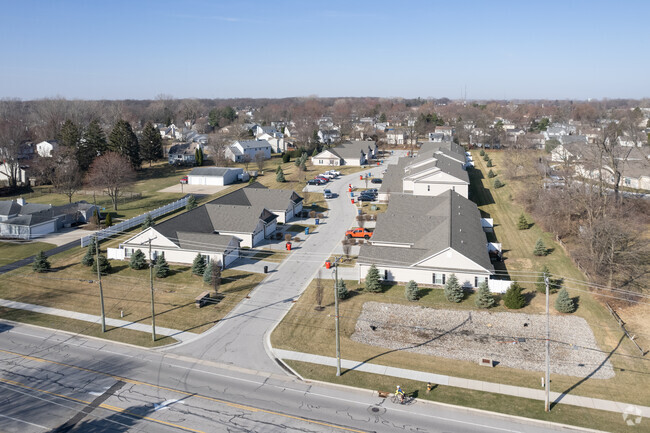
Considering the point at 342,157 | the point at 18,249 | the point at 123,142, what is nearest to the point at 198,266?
the point at 18,249

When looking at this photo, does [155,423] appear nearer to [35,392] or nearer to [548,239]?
[35,392]

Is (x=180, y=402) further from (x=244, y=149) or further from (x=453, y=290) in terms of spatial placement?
(x=244, y=149)

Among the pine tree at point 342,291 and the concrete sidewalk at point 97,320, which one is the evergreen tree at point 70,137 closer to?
the concrete sidewalk at point 97,320

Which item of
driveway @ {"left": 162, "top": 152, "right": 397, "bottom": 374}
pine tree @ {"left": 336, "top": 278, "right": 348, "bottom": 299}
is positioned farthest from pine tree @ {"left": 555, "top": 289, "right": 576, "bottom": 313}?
driveway @ {"left": 162, "top": 152, "right": 397, "bottom": 374}

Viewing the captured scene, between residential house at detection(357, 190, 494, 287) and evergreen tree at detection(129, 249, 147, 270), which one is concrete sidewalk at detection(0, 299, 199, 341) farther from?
residential house at detection(357, 190, 494, 287)

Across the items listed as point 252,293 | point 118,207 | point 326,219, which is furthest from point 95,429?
point 118,207
